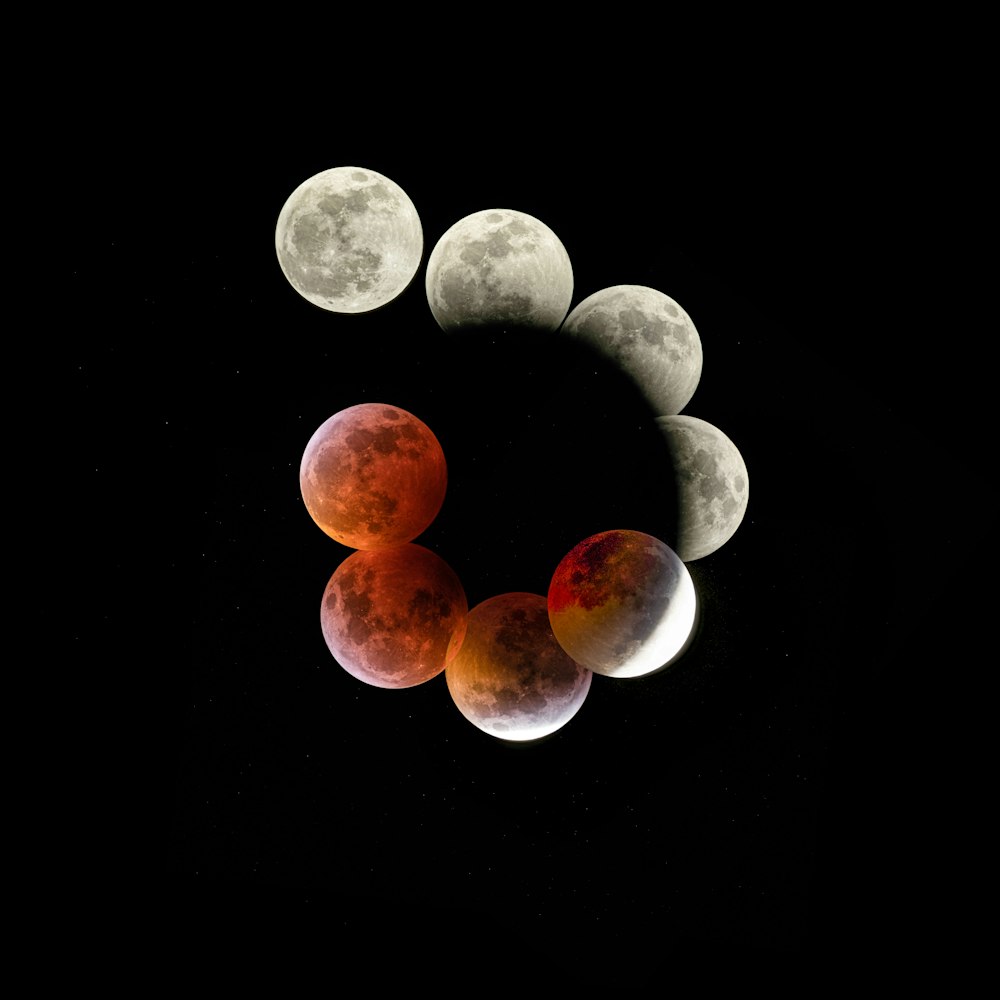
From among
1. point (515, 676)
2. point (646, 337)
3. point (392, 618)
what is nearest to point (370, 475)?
point (392, 618)

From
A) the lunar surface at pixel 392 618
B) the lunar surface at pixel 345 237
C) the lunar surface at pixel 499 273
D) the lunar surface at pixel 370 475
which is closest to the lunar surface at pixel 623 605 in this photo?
the lunar surface at pixel 392 618

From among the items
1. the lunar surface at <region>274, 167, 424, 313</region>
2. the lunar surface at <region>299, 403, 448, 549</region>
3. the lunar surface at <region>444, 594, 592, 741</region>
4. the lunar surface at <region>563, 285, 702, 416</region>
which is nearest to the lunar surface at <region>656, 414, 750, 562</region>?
the lunar surface at <region>563, 285, 702, 416</region>

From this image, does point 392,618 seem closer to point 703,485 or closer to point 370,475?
point 370,475

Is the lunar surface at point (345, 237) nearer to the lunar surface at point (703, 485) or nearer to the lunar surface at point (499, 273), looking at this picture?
the lunar surface at point (499, 273)

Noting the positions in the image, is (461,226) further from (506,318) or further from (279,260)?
(279,260)

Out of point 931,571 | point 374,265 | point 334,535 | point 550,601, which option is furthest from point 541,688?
point 931,571

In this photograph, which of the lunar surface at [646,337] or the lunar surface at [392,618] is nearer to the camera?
the lunar surface at [392,618]

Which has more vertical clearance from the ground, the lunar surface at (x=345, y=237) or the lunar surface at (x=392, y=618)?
the lunar surface at (x=345, y=237)
